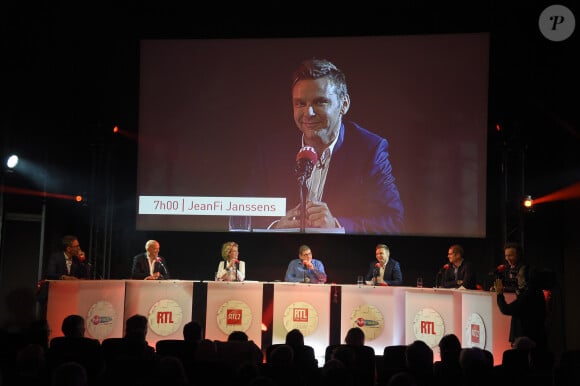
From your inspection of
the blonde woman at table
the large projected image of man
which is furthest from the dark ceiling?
the blonde woman at table

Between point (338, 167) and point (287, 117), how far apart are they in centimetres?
109

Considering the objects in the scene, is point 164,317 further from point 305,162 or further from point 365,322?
→ point 305,162

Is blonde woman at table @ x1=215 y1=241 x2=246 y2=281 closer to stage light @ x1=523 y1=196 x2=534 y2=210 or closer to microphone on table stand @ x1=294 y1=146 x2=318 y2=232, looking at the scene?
microphone on table stand @ x1=294 y1=146 x2=318 y2=232

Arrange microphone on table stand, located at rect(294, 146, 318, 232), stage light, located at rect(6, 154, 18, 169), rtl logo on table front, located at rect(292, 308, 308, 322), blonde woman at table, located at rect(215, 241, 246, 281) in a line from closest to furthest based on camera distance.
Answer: rtl logo on table front, located at rect(292, 308, 308, 322) < blonde woman at table, located at rect(215, 241, 246, 281) < stage light, located at rect(6, 154, 18, 169) < microphone on table stand, located at rect(294, 146, 318, 232)

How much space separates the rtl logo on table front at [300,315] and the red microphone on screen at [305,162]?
2157 millimetres

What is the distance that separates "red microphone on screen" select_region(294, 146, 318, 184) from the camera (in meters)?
9.42

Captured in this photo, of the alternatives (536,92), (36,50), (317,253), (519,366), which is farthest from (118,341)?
(536,92)

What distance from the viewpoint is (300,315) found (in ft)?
26.4

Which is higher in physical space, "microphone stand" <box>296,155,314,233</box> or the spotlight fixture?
"microphone stand" <box>296,155,314,233</box>

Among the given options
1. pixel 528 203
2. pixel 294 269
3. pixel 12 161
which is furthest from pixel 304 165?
pixel 12 161

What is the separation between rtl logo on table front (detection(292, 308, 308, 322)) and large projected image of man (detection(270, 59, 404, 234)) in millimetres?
1565

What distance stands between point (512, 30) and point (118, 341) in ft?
23.7

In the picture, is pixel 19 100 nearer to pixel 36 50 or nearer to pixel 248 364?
pixel 36 50

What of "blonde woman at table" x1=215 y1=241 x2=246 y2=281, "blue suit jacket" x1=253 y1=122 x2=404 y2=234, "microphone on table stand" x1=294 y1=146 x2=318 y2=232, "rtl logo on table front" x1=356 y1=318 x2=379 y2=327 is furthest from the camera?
"microphone on table stand" x1=294 y1=146 x2=318 y2=232
